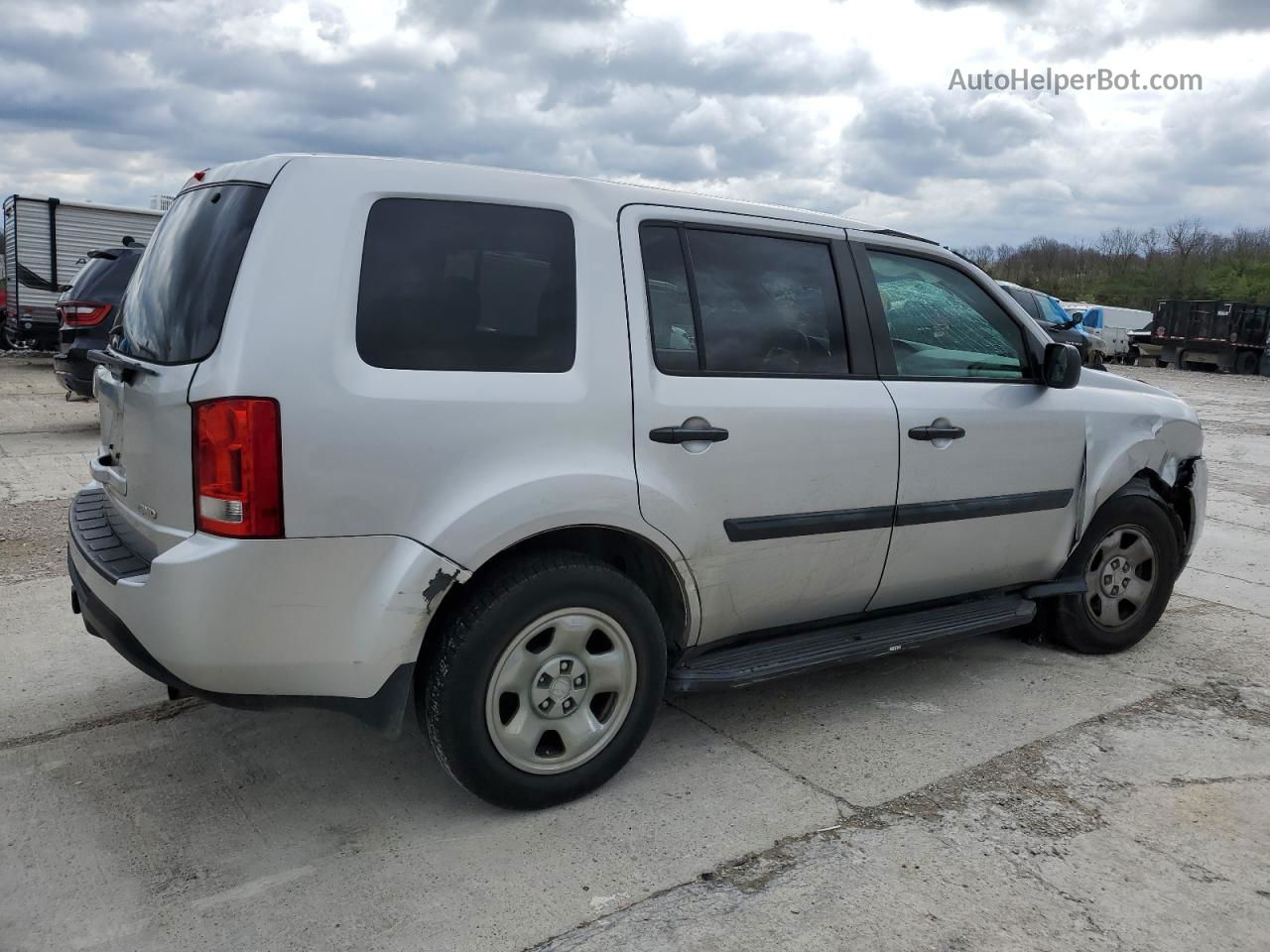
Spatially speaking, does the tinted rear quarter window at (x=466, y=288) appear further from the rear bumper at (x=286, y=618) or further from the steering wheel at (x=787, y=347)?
the steering wheel at (x=787, y=347)

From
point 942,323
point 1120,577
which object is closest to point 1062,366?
point 942,323

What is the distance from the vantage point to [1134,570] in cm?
468

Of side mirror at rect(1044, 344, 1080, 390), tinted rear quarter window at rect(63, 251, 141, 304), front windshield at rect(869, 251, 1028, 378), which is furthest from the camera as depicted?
tinted rear quarter window at rect(63, 251, 141, 304)

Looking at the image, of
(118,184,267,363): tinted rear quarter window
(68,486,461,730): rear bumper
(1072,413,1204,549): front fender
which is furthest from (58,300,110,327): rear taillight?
(1072,413,1204,549): front fender

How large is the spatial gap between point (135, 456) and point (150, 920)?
4.02 ft

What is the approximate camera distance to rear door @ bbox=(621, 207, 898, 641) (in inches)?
125

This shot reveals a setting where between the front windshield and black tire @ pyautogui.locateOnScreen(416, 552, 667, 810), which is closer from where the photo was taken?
black tire @ pyautogui.locateOnScreen(416, 552, 667, 810)

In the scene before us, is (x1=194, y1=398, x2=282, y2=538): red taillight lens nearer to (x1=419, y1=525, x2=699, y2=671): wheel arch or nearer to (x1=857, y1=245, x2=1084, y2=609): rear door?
(x1=419, y1=525, x2=699, y2=671): wheel arch

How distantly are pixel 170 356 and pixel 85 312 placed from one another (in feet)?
26.4

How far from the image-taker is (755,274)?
11.5 feet

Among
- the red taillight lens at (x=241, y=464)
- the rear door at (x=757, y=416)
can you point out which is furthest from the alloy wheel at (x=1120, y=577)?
the red taillight lens at (x=241, y=464)

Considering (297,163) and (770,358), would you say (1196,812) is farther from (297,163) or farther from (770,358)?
(297,163)

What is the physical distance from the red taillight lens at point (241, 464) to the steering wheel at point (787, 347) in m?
1.61

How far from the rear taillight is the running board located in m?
8.38
